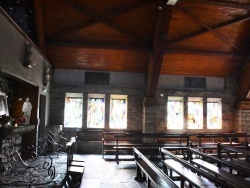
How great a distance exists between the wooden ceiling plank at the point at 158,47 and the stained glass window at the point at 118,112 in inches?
47.7

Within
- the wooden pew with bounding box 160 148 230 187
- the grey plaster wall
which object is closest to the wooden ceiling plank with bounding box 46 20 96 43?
the grey plaster wall

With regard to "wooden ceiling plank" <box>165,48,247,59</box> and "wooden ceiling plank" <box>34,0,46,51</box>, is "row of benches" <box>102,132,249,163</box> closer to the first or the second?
"wooden ceiling plank" <box>165,48,247,59</box>

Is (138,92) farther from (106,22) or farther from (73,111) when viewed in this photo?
(106,22)

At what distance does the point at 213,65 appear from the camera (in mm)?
9523

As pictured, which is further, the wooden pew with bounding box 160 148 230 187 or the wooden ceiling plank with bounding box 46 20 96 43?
the wooden ceiling plank with bounding box 46 20 96 43

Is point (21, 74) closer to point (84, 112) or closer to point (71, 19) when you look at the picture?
point (71, 19)

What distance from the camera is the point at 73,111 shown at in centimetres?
949

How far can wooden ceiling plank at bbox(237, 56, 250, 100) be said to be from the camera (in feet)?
30.3

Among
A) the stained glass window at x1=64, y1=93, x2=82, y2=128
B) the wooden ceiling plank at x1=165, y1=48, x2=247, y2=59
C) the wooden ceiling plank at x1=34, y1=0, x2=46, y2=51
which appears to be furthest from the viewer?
the stained glass window at x1=64, y1=93, x2=82, y2=128

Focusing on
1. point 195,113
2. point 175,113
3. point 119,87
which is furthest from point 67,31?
point 195,113

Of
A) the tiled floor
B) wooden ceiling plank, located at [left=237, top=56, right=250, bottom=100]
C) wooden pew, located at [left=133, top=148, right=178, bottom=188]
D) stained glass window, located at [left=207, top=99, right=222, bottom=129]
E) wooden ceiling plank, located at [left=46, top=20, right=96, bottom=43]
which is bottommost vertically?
the tiled floor

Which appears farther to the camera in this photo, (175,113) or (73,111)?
(175,113)

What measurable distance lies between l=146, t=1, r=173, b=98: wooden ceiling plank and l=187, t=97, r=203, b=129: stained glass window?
6.45 feet

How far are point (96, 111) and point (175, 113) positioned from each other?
3182 millimetres
